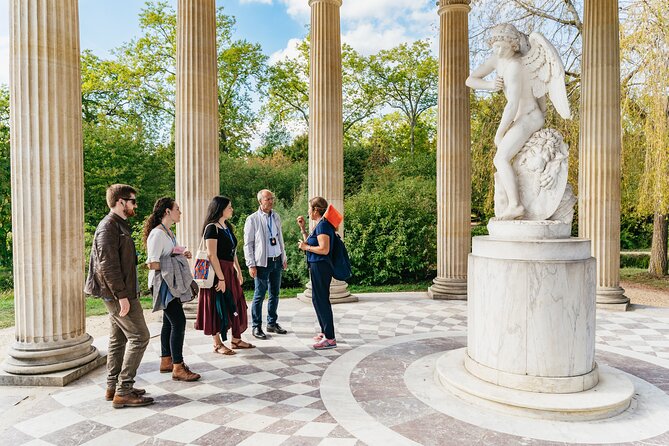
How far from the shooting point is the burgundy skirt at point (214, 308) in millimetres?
6031

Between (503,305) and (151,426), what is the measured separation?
12.7ft

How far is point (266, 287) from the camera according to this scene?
7.65 m

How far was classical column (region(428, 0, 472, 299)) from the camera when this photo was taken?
11.5 metres

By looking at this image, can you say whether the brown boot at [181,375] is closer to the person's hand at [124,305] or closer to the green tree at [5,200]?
the person's hand at [124,305]

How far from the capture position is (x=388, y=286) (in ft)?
53.0

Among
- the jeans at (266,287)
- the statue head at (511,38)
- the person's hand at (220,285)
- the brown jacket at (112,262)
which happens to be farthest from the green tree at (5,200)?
the statue head at (511,38)

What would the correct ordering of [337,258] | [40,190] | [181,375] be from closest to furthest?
[181,375]
[40,190]
[337,258]

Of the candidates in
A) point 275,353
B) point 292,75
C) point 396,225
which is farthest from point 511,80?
point 292,75

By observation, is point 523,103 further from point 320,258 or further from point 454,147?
point 454,147

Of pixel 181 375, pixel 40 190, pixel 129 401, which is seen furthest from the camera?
pixel 40 190

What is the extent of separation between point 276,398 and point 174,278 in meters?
1.84

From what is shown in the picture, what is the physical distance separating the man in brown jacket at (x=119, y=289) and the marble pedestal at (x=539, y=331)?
140 inches

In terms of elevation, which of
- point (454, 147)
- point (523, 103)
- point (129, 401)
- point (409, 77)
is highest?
point (409, 77)

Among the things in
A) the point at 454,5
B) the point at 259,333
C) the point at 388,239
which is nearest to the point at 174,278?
the point at 259,333
